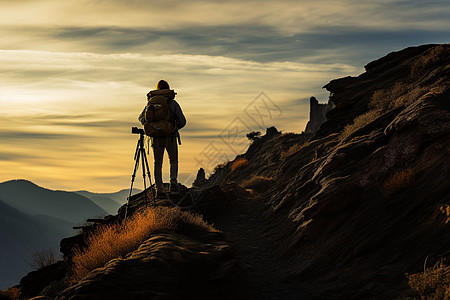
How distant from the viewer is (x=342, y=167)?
11.5 m

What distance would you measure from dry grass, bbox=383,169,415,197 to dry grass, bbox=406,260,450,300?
9.62 feet

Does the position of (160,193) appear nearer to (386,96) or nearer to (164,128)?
(164,128)

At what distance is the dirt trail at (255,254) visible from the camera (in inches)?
335

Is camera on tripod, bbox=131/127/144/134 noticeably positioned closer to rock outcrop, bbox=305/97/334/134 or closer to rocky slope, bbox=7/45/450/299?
rocky slope, bbox=7/45/450/299

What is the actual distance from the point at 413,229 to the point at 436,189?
1077 mm

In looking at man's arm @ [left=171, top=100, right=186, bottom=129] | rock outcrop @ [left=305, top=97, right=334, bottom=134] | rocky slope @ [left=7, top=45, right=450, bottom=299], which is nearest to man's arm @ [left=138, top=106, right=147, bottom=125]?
man's arm @ [left=171, top=100, right=186, bottom=129]

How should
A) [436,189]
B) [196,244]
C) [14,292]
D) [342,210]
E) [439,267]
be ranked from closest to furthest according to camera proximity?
[439,267], [436,189], [196,244], [342,210], [14,292]

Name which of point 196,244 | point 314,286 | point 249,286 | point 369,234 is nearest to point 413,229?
point 369,234

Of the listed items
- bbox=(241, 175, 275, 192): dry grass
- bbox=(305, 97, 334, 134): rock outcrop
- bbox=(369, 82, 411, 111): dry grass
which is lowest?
bbox=(241, 175, 275, 192): dry grass

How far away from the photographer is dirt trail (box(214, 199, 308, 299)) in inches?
335

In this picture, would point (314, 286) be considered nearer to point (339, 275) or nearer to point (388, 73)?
point (339, 275)

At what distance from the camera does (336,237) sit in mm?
9492

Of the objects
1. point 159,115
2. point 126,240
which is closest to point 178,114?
point 159,115

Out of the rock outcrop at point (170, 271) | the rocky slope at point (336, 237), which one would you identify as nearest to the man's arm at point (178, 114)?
the rocky slope at point (336, 237)
